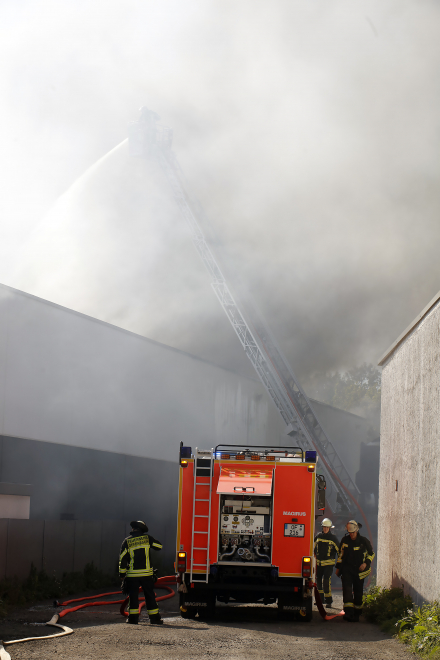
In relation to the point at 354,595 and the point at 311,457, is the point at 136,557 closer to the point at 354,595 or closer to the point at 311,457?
the point at 311,457

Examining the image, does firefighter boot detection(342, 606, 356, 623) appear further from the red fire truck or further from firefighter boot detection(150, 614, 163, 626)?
firefighter boot detection(150, 614, 163, 626)

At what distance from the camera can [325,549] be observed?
37.0ft

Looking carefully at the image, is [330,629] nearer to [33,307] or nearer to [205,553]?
[205,553]

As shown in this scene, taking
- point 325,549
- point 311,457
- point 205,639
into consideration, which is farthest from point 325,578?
point 205,639

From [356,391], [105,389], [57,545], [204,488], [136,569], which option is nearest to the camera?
[136,569]

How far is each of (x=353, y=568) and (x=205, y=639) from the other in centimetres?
286

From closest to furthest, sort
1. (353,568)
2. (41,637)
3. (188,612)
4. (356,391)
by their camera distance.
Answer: (41,637) < (188,612) < (353,568) < (356,391)

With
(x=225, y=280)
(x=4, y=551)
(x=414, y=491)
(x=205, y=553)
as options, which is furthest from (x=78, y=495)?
(x=414, y=491)

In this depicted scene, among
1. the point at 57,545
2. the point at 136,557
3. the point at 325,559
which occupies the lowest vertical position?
the point at 57,545

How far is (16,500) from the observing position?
11344 mm

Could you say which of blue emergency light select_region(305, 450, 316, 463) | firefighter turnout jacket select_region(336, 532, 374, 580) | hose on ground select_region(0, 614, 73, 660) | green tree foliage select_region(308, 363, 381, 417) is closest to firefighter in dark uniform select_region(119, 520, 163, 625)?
hose on ground select_region(0, 614, 73, 660)

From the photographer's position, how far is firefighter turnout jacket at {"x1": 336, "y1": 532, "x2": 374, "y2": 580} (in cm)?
937

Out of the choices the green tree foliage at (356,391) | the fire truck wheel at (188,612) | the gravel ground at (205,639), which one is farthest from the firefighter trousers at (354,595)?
the green tree foliage at (356,391)

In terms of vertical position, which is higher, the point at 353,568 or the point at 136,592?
the point at 353,568
